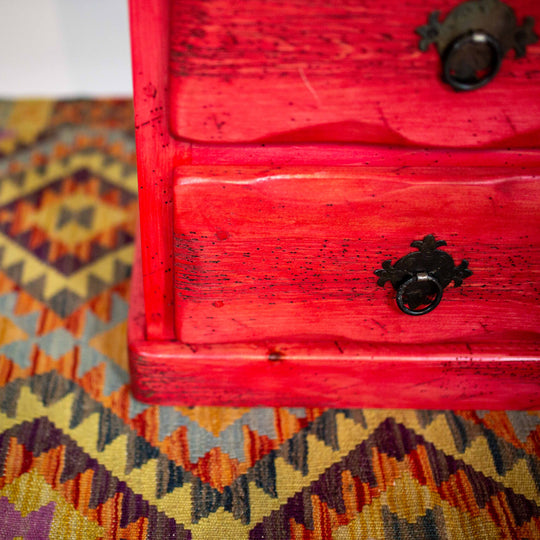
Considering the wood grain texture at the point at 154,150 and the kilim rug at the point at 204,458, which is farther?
the kilim rug at the point at 204,458

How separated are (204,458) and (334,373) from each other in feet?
0.61

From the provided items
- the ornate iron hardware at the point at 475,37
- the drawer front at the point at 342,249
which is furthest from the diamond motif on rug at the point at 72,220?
the ornate iron hardware at the point at 475,37

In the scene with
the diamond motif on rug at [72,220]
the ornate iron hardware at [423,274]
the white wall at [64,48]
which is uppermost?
the white wall at [64,48]

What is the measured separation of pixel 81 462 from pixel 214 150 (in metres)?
0.40

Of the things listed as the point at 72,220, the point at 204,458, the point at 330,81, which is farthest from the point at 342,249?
the point at 72,220

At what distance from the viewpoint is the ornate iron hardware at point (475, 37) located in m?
0.38

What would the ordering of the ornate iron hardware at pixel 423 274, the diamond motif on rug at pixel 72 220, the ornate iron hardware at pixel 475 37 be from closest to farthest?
1. the ornate iron hardware at pixel 475 37
2. the ornate iron hardware at pixel 423 274
3. the diamond motif on rug at pixel 72 220

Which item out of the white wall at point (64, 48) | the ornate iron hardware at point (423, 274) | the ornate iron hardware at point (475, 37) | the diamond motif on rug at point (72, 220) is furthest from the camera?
the white wall at point (64, 48)

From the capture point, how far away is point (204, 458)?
0.62 m

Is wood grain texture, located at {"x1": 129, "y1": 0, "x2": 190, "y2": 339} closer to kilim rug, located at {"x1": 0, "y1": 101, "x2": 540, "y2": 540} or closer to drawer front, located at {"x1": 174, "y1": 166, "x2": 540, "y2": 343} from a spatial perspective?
drawer front, located at {"x1": 174, "y1": 166, "x2": 540, "y2": 343}

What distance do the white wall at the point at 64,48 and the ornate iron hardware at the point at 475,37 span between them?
36.0 inches

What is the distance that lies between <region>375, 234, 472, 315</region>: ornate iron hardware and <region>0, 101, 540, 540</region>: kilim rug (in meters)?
0.21

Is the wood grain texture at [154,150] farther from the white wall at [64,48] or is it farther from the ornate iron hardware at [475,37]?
the white wall at [64,48]

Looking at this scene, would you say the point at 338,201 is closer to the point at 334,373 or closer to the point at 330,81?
the point at 330,81
